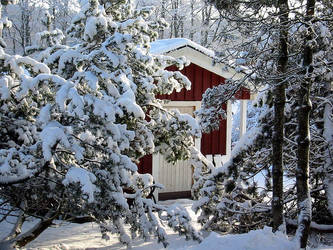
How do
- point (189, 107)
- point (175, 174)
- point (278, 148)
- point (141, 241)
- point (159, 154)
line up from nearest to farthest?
point (278, 148), point (141, 241), point (159, 154), point (189, 107), point (175, 174)

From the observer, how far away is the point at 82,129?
17.3 feet

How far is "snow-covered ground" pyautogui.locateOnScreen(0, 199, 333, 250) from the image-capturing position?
4.25m

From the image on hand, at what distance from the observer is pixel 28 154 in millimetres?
5223

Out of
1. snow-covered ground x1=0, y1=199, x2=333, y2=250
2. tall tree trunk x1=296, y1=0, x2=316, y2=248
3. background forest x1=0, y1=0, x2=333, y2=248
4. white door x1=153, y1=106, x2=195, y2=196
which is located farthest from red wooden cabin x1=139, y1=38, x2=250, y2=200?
tall tree trunk x1=296, y1=0, x2=316, y2=248

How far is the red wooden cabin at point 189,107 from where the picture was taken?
10844 mm

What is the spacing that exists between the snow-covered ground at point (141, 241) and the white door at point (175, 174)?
1.91 m

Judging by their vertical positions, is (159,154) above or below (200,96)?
below

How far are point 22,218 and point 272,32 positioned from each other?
443 cm

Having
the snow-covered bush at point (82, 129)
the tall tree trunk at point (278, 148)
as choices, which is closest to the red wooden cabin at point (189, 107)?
the snow-covered bush at point (82, 129)

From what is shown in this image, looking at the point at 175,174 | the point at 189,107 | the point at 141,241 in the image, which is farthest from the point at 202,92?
the point at 141,241

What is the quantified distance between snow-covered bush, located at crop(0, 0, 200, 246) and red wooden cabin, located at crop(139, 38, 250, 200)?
3.61 m

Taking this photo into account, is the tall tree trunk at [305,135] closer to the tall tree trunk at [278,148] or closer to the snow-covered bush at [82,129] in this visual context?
the tall tree trunk at [278,148]

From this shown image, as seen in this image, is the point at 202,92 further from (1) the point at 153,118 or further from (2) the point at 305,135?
(2) the point at 305,135

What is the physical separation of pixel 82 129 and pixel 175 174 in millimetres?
6609
